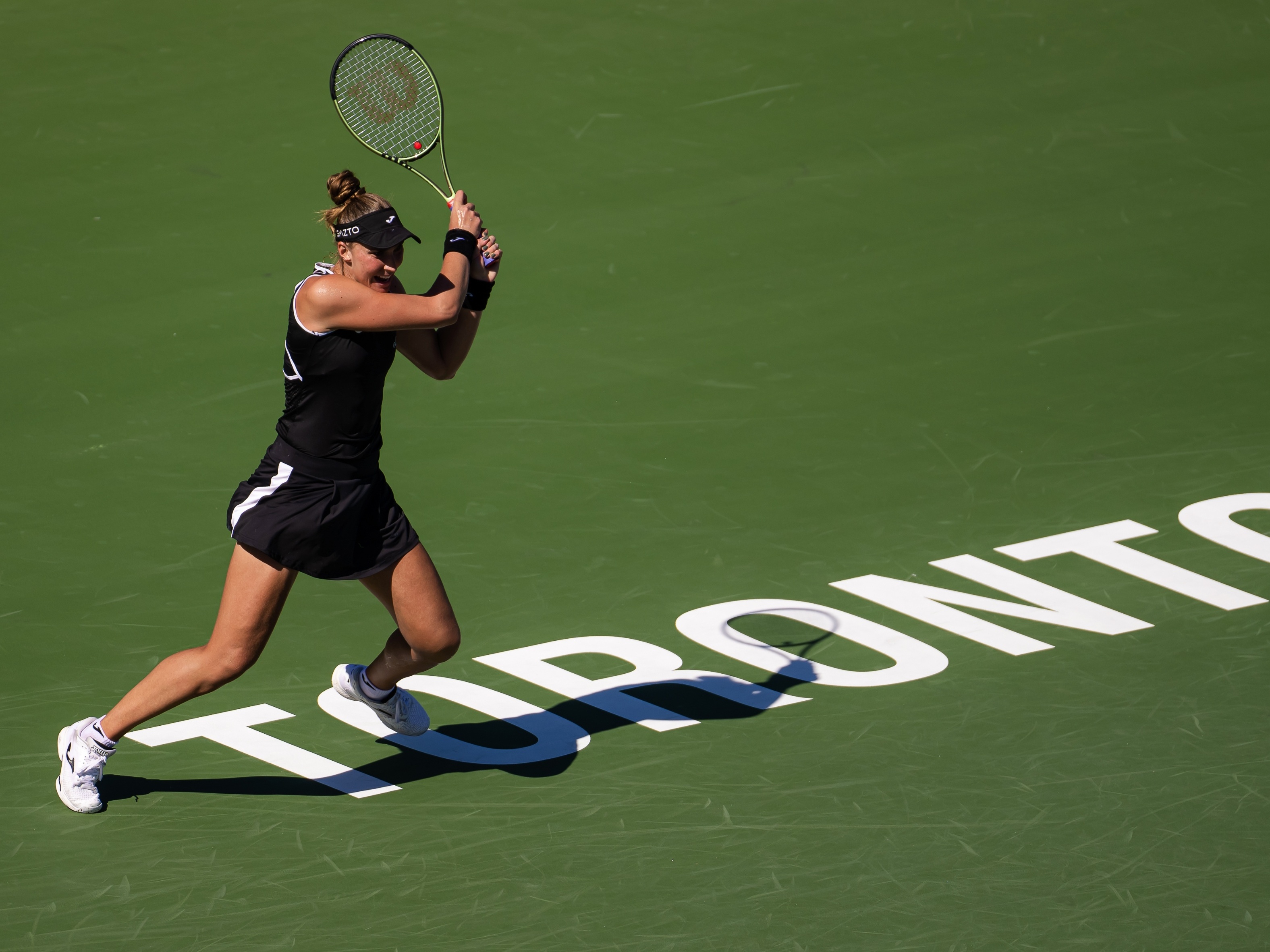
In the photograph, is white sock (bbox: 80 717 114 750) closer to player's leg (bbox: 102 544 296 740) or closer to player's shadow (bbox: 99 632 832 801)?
player's leg (bbox: 102 544 296 740)

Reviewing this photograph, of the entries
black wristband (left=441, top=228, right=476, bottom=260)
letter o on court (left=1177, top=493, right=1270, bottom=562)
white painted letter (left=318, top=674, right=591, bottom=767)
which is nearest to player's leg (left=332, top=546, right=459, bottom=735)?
white painted letter (left=318, top=674, right=591, bottom=767)

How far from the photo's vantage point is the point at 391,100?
7492 mm

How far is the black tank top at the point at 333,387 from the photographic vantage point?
6145 mm

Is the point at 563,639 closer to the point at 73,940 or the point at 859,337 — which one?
the point at 73,940

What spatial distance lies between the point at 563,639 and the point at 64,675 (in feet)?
6.80

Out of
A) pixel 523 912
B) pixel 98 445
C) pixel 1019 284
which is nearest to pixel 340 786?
pixel 523 912

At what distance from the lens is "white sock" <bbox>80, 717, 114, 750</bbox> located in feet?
20.7

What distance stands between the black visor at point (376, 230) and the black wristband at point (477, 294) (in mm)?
388

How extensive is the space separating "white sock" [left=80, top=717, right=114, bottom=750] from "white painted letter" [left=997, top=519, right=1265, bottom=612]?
426cm

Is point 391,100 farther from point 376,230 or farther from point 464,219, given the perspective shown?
point 376,230

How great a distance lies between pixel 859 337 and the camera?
11047 millimetres

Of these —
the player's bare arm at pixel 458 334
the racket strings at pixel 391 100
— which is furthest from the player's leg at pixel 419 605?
the racket strings at pixel 391 100

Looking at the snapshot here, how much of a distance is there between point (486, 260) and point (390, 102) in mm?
1309

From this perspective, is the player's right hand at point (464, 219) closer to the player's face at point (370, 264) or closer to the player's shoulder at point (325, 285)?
the player's face at point (370, 264)
